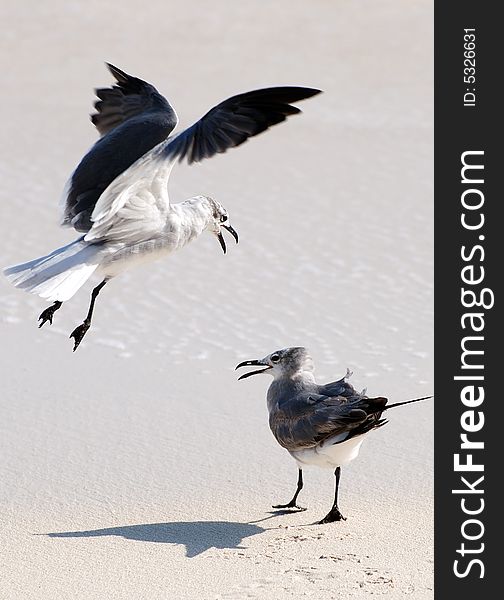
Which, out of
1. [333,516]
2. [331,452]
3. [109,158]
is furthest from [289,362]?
[109,158]

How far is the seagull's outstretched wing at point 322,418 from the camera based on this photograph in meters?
5.69

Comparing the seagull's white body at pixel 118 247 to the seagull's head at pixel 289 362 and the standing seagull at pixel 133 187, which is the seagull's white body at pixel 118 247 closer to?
the standing seagull at pixel 133 187

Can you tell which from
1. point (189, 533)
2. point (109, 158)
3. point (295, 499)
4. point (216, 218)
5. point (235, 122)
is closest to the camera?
point (235, 122)

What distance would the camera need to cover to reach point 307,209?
35.9ft

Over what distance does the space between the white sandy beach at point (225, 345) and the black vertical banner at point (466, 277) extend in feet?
0.51

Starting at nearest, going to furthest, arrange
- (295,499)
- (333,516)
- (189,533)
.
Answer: (189,533) → (333,516) → (295,499)

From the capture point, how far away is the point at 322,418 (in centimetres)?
582

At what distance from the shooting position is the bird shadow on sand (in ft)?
18.6

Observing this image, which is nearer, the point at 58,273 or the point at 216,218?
the point at 58,273

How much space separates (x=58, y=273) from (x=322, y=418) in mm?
1432

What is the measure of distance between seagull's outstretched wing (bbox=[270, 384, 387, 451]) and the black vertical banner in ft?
2.05

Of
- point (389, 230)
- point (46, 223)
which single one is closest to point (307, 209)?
point (389, 230)

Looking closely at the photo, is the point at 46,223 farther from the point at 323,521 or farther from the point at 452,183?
the point at 323,521

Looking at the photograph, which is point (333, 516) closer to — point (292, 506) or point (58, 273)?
point (292, 506)
